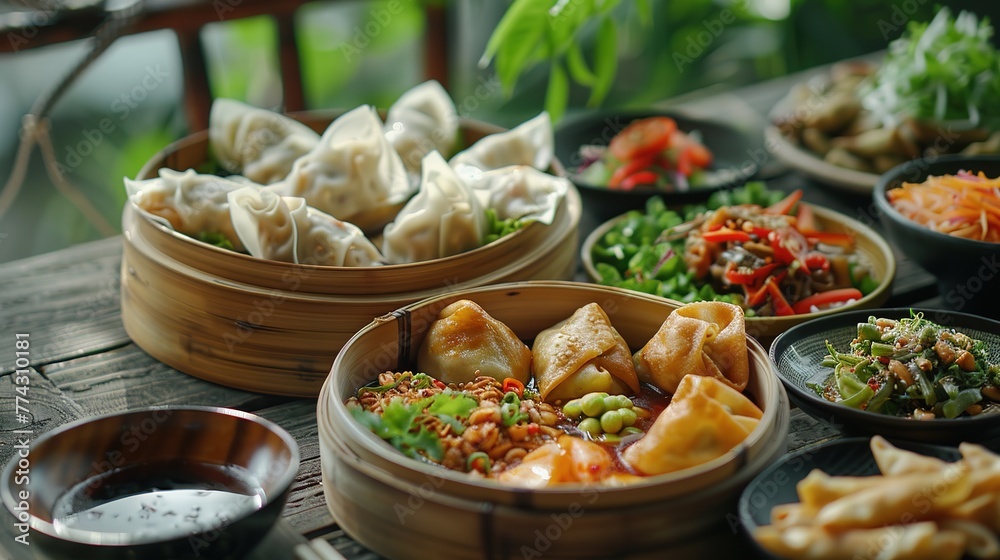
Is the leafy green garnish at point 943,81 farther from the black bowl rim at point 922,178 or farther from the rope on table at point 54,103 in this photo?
the rope on table at point 54,103

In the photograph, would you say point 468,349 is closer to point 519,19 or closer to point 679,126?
point 519,19

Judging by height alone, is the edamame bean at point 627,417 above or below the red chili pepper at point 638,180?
above

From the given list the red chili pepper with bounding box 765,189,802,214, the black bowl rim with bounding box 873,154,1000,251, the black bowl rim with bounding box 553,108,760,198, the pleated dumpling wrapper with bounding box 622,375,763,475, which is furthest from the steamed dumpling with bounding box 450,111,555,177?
the pleated dumpling wrapper with bounding box 622,375,763,475

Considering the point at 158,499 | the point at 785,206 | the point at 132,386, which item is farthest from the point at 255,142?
the point at 785,206

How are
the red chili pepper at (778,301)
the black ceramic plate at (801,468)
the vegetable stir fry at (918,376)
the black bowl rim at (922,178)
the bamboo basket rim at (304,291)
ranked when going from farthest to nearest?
the red chili pepper at (778,301)
the black bowl rim at (922,178)
the bamboo basket rim at (304,291)
the vegetable stir fry at (918,376)
the black ceramic plate at (801,468)

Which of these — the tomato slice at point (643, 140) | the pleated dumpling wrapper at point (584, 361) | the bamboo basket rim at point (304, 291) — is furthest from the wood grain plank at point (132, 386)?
the tomato slice at point (643, 140)

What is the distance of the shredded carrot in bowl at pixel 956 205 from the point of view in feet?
8.41

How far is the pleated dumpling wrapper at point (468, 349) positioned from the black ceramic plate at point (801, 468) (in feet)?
2.26

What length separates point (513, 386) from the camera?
7.09 feet

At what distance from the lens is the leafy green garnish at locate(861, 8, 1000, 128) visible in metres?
3.37

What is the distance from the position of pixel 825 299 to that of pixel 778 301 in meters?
0.17

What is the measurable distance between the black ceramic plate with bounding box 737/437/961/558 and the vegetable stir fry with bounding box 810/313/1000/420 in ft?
0.55

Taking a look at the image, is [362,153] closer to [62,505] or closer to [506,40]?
[506,40]

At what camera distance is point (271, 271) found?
7.73 ft
